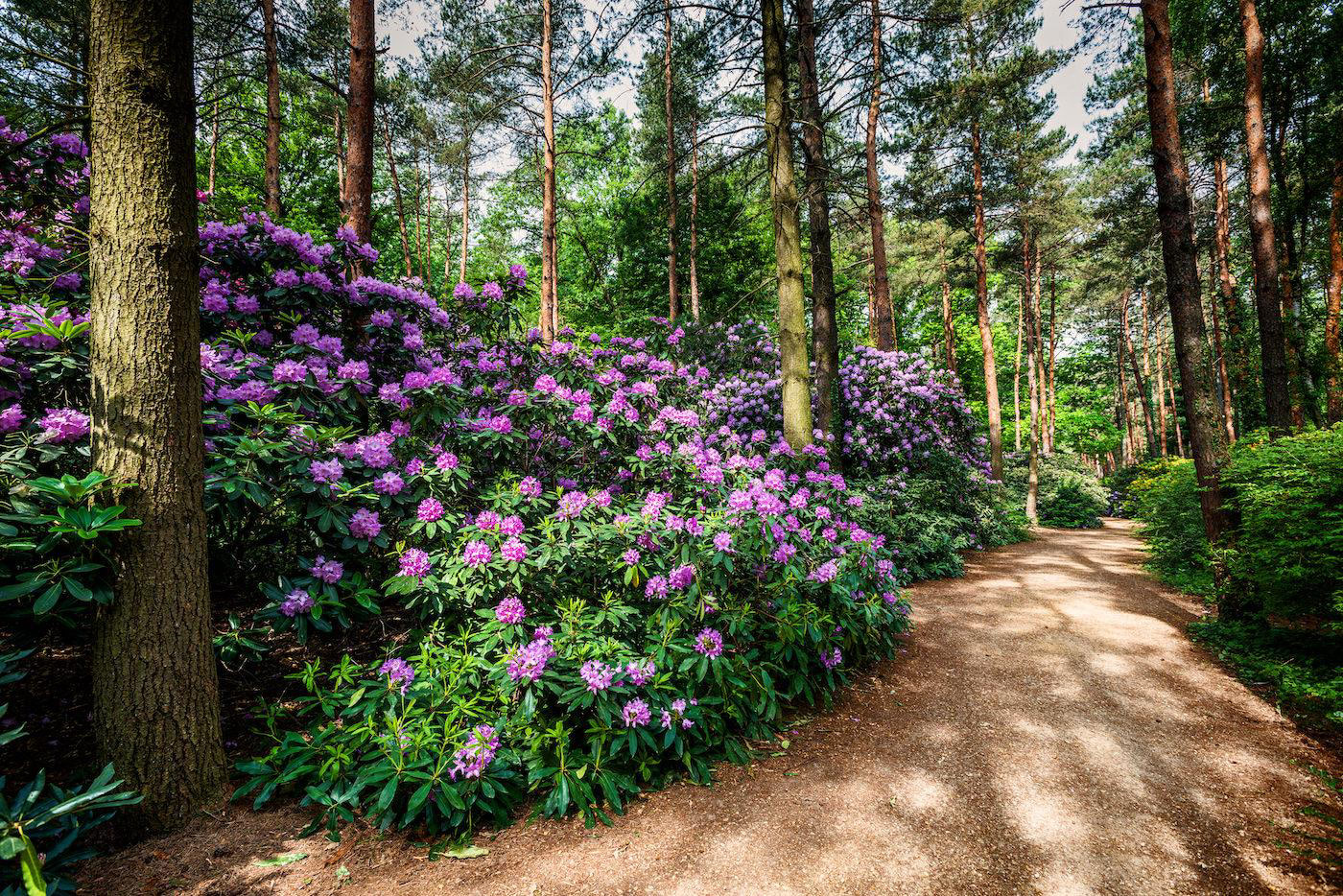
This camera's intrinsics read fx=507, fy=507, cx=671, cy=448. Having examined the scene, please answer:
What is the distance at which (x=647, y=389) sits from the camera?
139 inches

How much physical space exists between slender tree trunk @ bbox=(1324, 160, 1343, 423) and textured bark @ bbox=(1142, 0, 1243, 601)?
6127 millimetres

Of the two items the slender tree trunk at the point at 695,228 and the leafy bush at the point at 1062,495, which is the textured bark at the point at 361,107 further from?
the leafy bush at the point at 1062,495

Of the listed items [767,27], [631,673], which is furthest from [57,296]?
[767,27]

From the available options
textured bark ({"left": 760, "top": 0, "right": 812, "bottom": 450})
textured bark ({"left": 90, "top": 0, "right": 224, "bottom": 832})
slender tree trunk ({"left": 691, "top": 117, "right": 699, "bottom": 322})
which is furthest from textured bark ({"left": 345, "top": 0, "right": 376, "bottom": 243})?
slender tree trunk ({"left": 691, "top": 117, "right": 699, "bottom": 322})

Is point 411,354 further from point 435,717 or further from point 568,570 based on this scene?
point 435,717

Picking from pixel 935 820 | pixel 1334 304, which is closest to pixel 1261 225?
pixel 1334 304

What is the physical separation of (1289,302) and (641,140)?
54.1ft

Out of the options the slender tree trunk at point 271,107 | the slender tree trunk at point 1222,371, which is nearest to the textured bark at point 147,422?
the slender tree trunk at point 271,107

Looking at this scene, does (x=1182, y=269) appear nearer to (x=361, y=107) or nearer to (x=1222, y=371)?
(x=361, y=107)

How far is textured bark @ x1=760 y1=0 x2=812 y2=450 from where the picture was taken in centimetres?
488

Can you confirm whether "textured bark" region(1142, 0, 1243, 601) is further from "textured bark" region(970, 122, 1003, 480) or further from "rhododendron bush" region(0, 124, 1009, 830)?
"textured bark" region(970, 122, 1003, 480)

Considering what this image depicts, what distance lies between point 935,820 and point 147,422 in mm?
3820

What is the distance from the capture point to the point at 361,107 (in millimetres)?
4520

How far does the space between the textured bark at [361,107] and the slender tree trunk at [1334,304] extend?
13720mm
